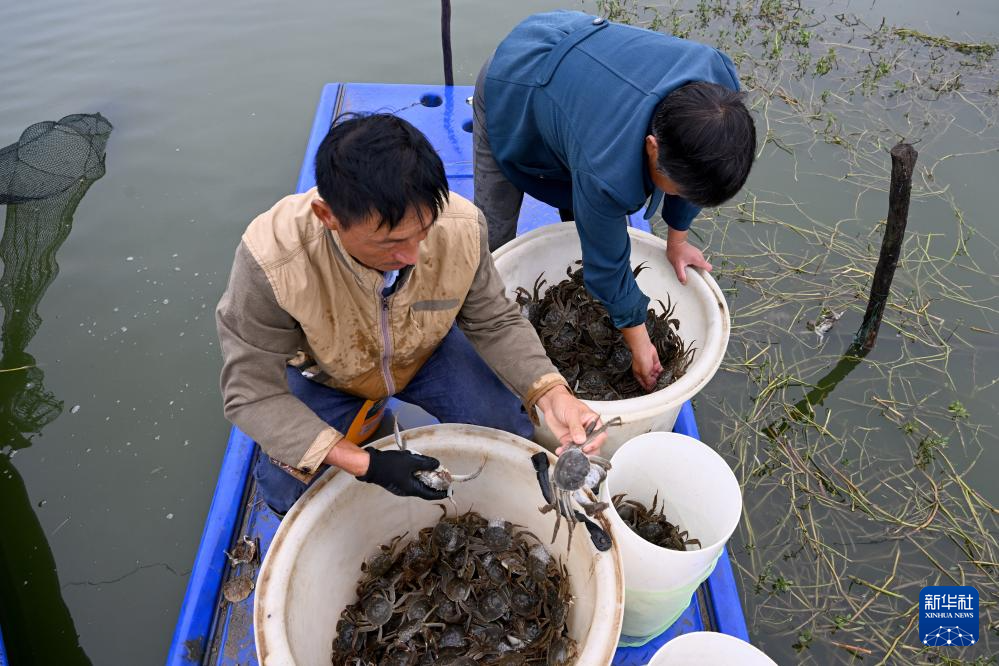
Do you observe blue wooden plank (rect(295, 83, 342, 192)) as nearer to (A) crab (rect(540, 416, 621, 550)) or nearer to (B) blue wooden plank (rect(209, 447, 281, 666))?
(B) blue wooden plank (rect(209, 447, 281, 666))

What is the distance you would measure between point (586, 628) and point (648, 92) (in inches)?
66.3

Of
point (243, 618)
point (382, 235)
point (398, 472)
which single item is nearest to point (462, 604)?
point (398, 472)

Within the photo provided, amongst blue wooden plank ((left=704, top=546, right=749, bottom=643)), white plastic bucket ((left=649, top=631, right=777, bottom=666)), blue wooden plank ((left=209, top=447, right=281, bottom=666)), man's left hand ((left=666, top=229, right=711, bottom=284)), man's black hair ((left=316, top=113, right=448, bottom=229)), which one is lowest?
blue wooden plank ((left=704, top=546, right=749, bottom=643))

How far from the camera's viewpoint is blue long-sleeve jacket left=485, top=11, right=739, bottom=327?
6.23 ft

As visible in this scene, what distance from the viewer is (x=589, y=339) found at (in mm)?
2873

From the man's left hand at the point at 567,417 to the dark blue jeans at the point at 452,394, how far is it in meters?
0.39

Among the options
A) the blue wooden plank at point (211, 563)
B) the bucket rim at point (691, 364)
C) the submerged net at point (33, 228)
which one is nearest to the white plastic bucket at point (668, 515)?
the bucket rim at point (691, 364)

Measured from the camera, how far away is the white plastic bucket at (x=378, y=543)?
1659mm

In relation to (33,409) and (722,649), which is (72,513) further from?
(722,649)

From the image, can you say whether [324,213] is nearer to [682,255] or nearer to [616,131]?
[616,131]

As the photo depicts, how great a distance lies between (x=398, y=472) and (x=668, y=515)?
48.6 inches

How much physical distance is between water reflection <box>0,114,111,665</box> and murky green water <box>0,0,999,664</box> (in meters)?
0.01

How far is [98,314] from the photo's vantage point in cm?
378

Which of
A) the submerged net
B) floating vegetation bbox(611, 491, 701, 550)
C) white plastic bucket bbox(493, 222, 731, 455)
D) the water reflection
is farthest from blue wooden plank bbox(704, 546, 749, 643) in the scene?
the submerged net
